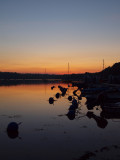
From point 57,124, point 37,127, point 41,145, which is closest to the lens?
point 41,145

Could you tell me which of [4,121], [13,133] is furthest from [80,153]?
[4,121]

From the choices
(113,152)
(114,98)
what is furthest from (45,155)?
(114,98)

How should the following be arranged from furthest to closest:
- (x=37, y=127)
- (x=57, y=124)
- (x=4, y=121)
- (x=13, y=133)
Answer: (x=4, y=121)
(x=57, y=124)
(x=37, y=127)
(x=13, y=133)

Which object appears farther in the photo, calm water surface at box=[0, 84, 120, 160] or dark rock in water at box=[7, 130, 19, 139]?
dark rock in water at box=[7, 130, 19, 139]

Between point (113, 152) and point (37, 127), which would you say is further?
point (37, 127)

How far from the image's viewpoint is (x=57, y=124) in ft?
67.6

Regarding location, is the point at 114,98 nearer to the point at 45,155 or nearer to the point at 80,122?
the point at 80,122

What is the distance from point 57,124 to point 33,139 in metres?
5.40

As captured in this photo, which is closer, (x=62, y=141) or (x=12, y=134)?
(x=62, y=141)

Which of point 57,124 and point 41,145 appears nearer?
point 41,145

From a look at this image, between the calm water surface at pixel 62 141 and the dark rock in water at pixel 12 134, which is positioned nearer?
the calm water surface at pixel 62 141

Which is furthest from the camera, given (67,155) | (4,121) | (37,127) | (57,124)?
(4,121)

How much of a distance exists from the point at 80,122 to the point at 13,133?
837 centimetres

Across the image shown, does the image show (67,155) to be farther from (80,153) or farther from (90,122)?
(90,122)
